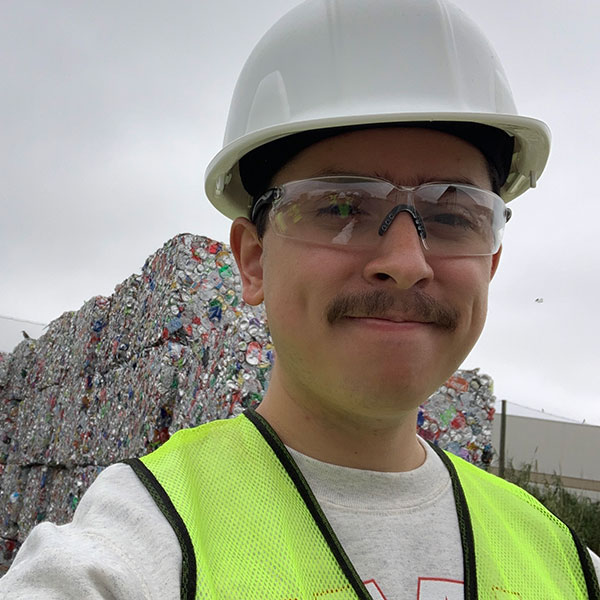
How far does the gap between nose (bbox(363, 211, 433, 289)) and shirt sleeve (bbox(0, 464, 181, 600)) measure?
0.52 meters

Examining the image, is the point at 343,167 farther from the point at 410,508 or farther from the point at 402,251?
the point at 410,508

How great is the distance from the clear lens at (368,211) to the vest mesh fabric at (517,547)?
53cm

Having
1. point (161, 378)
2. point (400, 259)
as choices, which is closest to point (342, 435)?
point (400, 259)

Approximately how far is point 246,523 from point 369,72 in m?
0.86

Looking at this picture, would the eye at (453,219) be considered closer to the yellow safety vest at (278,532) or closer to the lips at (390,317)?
the lips at (390,317)

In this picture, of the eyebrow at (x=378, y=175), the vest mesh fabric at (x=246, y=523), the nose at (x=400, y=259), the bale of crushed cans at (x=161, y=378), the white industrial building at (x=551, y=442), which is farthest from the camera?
the white industrial building at (x=551, y=442)

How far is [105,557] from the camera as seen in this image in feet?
3.10

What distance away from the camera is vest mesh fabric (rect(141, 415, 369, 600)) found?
1038mm

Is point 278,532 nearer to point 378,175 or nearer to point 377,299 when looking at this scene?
point 377,299

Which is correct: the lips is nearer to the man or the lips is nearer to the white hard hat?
the man

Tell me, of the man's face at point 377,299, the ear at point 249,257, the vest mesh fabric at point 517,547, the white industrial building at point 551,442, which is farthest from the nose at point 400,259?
the white industrial building at point 551,442

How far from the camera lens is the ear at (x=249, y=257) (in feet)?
4.75

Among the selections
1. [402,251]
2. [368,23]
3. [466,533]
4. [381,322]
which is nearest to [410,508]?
[466,533]

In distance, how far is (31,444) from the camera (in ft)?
20.1
